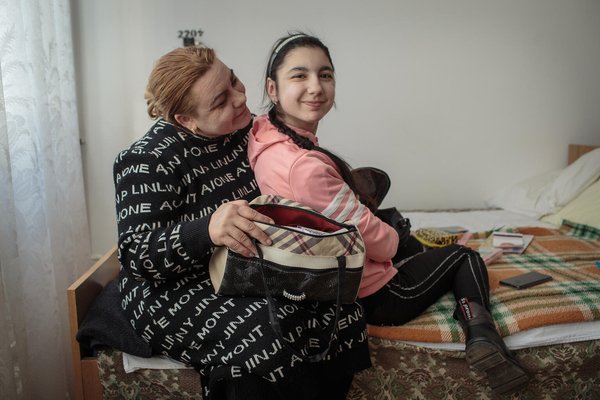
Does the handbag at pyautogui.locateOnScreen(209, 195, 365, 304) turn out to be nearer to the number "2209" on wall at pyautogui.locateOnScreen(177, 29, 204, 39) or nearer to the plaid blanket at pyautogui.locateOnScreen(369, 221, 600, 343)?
the plaid blanket at pyautogui.locateOnScreen(369, 221, 600, 343)

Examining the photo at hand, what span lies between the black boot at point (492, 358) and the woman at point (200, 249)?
0.95 feet

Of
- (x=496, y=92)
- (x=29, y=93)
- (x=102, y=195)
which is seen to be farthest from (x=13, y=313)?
(x=496, y=92)

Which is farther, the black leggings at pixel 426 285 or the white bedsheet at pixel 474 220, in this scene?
the white bedsheet at pixel 474 220

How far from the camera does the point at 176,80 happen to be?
3.69ft

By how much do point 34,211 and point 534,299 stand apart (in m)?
1.66

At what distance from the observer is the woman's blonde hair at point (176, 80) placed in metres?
1.13

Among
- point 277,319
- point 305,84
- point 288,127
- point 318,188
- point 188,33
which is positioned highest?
point 188,33

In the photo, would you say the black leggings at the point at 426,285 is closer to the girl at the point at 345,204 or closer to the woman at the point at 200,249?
the girl at the point at 345,204

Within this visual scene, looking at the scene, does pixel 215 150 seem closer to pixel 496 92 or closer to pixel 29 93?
pixel 29 93

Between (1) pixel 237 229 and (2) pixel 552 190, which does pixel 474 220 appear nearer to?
(2) pixel 552 190

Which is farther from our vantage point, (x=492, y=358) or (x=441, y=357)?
(x=441, y=357)

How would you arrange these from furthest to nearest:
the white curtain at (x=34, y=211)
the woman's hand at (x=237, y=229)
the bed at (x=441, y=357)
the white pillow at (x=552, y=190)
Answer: the white pillow at (x=552, y=190) → the white curtain at (x=34, y=211) → the bed at (x=441, y=357) → the woman's hand at (x=237, y=229)

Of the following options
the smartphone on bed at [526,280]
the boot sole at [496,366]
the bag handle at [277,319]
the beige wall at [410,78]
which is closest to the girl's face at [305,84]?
the bag handle at [277,319]

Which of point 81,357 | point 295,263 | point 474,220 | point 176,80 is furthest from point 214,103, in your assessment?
point 474,220
